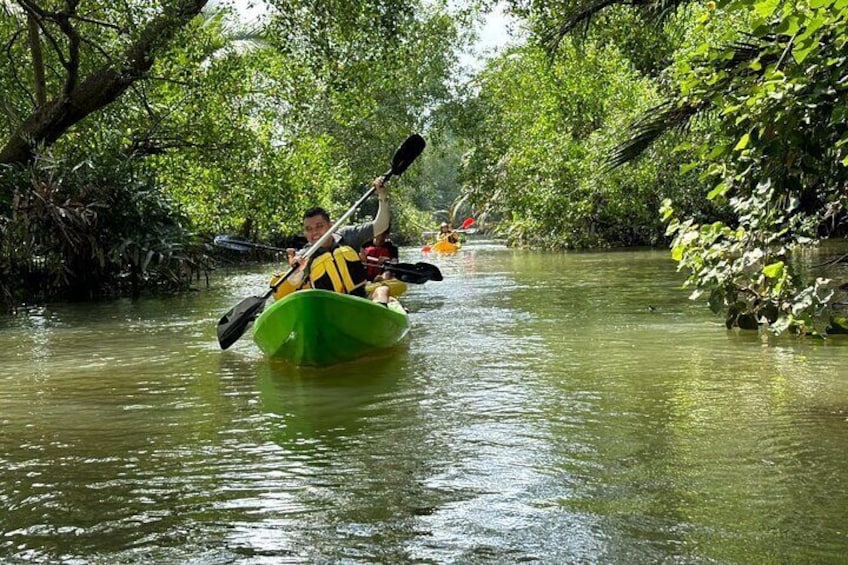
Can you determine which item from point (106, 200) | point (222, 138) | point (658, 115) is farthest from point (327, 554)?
point (222, 138)

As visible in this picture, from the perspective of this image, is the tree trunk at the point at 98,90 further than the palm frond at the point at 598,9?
Yes

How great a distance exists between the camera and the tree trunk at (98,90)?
12.5 metres

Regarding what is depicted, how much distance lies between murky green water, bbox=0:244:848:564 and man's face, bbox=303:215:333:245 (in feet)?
3.98

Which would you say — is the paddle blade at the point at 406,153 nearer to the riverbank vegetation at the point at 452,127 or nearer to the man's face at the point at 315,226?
the man's face at the point at 315,226

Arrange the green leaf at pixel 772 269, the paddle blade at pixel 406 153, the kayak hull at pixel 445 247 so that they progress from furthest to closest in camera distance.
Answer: the kayak hull at pixel 445 247, the paddle blade at pixel 406 153, the green leaf at pixel 772 269

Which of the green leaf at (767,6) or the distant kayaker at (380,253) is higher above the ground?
the green leaf at (767,6)

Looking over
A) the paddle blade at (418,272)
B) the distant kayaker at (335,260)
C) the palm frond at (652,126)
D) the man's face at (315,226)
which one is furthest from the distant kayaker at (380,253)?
the palm frond at (652,126)

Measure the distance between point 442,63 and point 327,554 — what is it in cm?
3172

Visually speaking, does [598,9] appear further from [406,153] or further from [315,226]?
[315,226]

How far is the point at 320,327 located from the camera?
7453 millimetres

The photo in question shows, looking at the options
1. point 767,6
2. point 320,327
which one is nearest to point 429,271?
point 320,327

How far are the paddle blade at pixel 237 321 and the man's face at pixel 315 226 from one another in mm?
718

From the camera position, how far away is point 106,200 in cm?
1540

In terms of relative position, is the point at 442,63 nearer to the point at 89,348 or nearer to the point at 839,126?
the point at 89,348
